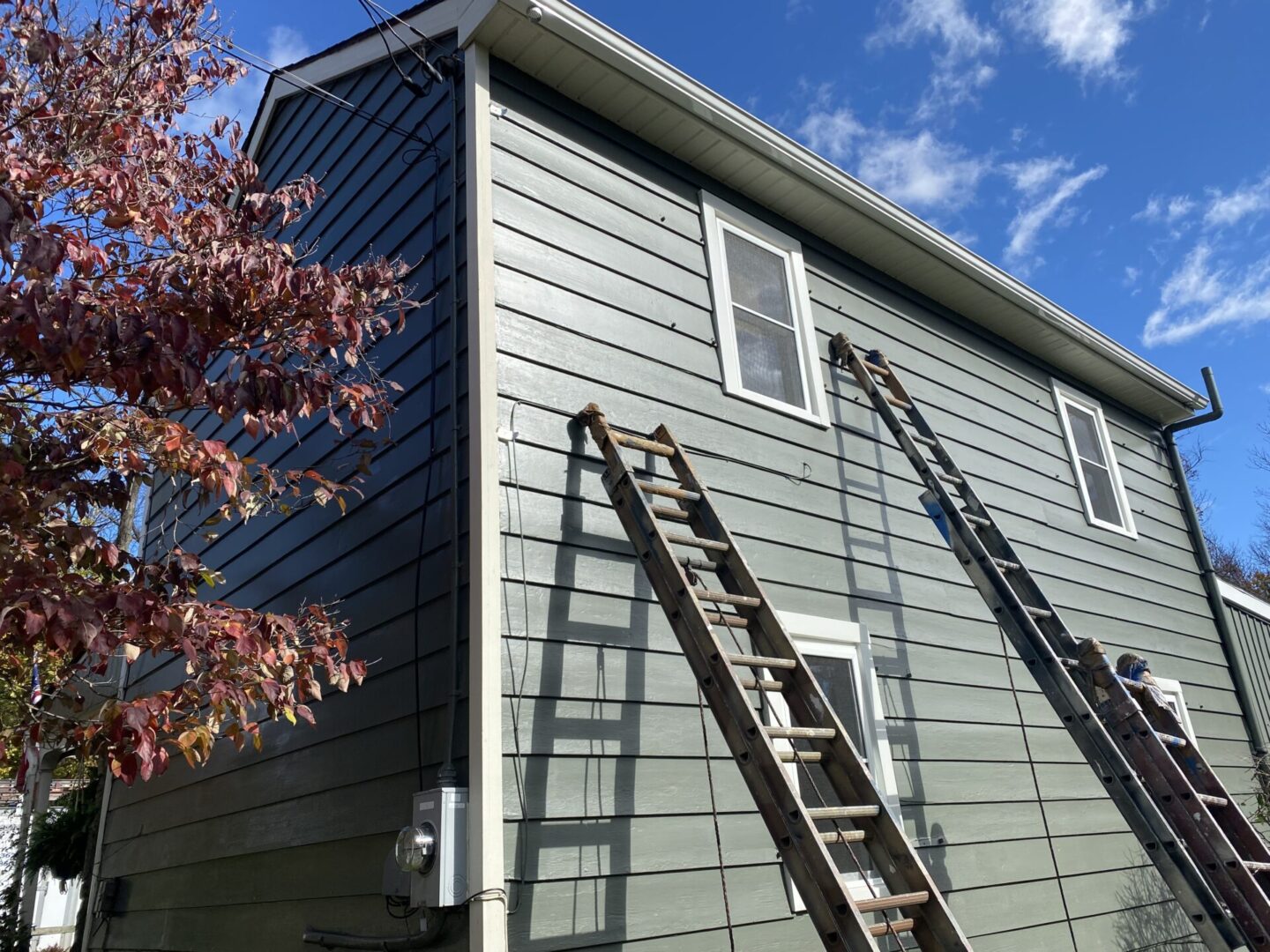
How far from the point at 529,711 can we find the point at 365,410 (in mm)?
1444

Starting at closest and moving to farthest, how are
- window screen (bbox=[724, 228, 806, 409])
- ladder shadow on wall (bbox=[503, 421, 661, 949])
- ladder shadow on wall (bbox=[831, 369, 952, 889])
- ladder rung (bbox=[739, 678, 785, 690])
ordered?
ladder rung (bbox=[739, 678, 785, 690])
ladder shadow on wall (bbox=[503, 421, 661, 949])
ladder shadow on wall (bbox=[831, 369, 952, 889])
window screen (bbox=[724, 228, 806, 409])

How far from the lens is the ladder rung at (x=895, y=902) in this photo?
107 inches

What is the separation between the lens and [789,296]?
6.11 m

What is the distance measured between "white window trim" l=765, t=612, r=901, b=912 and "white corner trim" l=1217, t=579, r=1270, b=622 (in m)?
5.88

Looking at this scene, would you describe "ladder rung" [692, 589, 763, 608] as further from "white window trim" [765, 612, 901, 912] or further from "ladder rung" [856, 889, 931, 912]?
"ladder rung" [856, 889, 931, 912]

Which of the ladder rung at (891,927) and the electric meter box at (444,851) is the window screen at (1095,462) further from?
the electric meter box at (444,851)

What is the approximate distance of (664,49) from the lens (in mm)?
5379

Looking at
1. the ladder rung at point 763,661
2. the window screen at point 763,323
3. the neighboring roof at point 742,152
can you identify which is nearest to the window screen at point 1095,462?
the neighboring roof at point 742,152

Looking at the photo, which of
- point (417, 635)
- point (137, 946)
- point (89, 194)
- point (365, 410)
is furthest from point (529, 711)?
point (137, 946)

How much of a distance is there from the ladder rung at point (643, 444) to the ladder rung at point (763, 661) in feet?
3.85

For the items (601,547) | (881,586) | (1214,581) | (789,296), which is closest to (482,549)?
(601,547)

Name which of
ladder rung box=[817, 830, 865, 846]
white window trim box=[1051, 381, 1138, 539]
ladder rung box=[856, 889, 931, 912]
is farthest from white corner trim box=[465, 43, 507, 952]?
white window trim box=[1051, 381, 1138, 539]

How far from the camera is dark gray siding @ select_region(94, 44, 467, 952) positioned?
13.1ft

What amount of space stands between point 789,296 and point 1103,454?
14.0 ft
